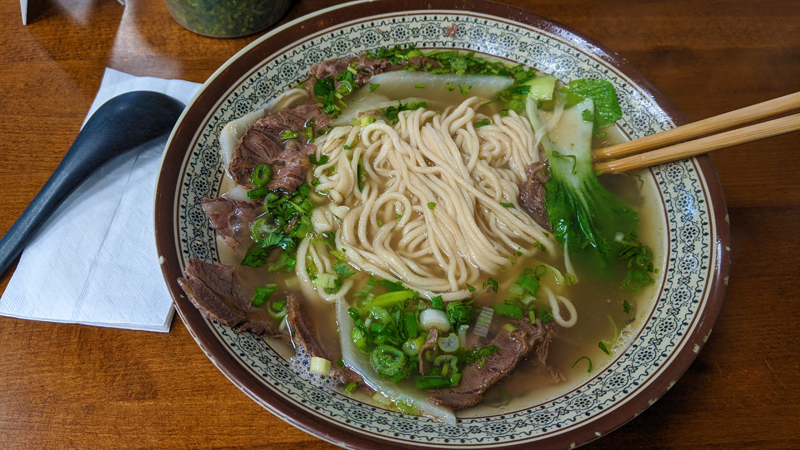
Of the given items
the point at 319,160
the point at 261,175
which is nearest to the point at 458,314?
the point at 319,160

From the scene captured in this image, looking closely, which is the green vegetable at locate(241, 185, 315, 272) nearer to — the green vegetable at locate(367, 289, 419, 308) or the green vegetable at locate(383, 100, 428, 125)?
the green vegetable at locate(367, 289, 419, 308)

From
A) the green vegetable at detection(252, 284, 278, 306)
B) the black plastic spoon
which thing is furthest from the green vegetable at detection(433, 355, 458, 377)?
the black plastic spoon

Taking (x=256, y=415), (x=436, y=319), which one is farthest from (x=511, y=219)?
(x=256, y=415)

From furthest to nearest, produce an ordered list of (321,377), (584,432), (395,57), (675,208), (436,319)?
(395,57), (675,208), (436,319), (321,377), (584,432)

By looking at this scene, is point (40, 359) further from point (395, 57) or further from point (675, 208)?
point (675, 208)

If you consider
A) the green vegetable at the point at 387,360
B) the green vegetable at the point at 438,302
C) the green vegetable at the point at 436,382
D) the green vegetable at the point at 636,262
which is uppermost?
the green vegetable at the point at 636,262

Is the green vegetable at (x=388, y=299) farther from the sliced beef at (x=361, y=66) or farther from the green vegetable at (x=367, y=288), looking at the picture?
the sliced beef at (x=361, y=66)

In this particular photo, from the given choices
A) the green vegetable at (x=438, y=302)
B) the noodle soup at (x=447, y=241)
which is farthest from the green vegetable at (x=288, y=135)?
the green vegetable at (x=438, y=302)
